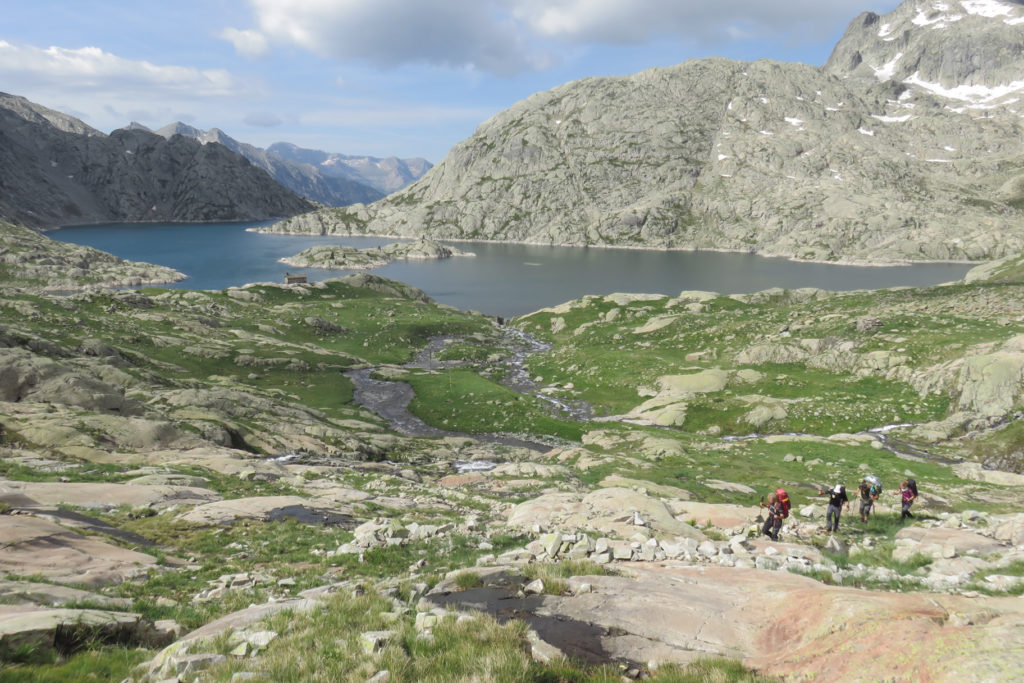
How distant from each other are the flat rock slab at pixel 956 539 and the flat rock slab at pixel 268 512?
73.8 feet

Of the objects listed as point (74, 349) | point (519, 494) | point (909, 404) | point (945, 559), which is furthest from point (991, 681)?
point (74, 349)

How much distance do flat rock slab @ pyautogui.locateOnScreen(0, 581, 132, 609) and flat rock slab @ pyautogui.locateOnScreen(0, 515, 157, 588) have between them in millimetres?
1130

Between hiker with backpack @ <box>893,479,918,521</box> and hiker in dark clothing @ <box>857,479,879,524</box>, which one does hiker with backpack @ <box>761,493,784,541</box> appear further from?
hiker with backpack @ <box>893,479,918,521</box>

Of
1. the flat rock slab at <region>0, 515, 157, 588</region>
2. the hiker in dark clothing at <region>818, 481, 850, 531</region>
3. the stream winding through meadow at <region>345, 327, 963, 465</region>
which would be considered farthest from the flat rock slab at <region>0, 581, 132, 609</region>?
the stream winding through meadow at <region>345, 327, 963, 465</region>

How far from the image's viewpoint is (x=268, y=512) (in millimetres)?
21328

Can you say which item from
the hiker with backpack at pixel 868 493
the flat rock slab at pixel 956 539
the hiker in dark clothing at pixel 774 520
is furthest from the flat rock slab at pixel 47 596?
the hiker with backpack at pixel 868 493

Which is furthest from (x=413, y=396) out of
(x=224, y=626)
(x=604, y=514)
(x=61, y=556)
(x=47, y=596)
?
(x=224, y=626)

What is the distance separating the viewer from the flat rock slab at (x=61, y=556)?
1238 cm

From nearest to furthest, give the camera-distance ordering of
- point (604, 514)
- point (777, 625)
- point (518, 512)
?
point (777, 625), point (604, 514), point (518, 512)

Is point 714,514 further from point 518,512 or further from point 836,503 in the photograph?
point 518,512

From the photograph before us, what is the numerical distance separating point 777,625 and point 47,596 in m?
15.1

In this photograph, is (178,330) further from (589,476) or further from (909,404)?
(909,404)

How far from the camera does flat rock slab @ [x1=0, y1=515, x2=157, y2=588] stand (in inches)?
487

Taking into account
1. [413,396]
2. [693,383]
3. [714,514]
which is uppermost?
[714,514]
